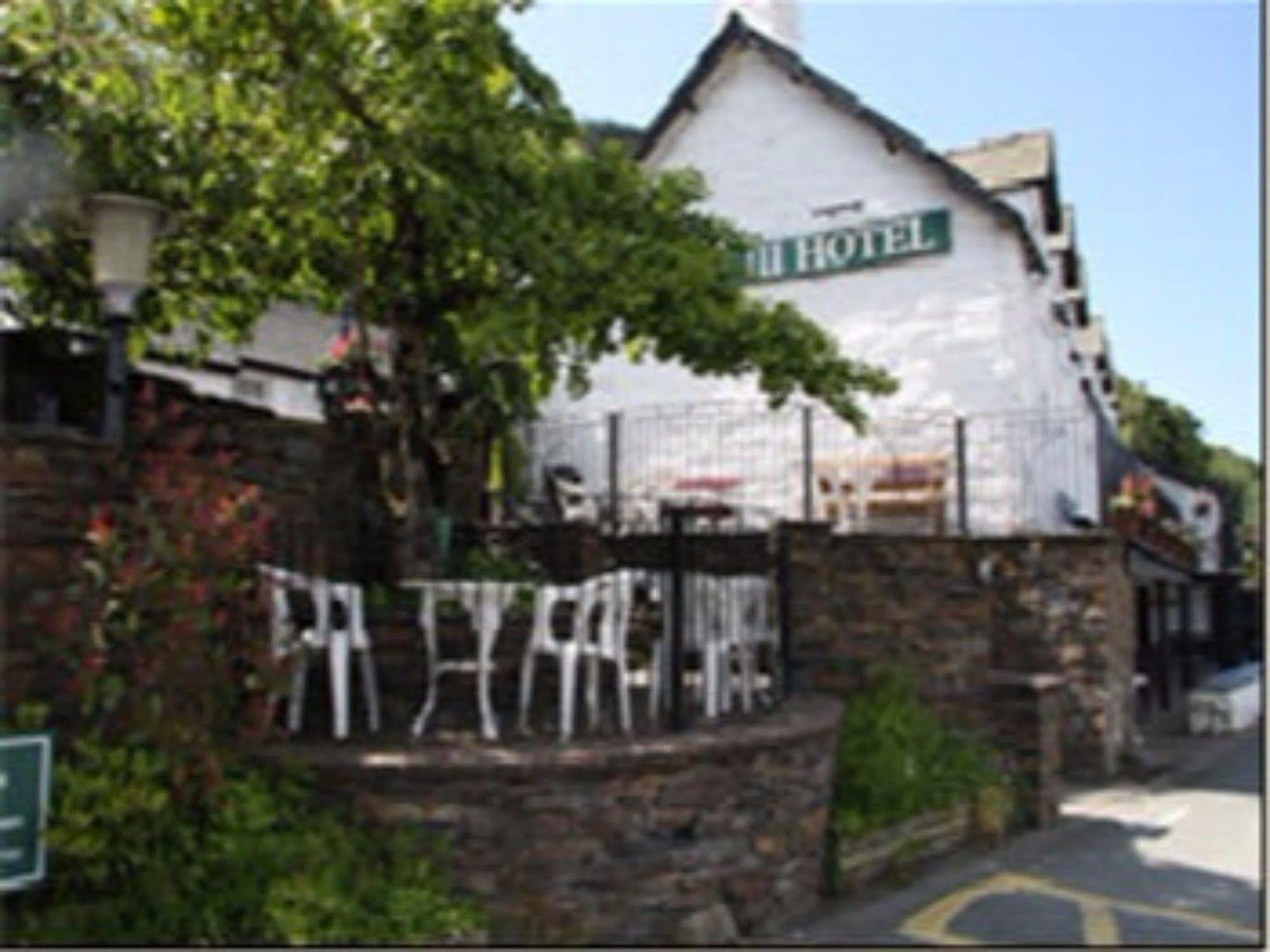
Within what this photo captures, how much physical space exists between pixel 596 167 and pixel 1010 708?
5.62 metres

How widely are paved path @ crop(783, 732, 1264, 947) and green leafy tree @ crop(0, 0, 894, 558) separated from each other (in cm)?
309

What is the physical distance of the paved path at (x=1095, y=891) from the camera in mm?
6660

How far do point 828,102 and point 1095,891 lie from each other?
11.4m

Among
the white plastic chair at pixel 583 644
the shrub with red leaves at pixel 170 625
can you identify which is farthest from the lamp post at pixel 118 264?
the white plastic chair at pixel 583 644

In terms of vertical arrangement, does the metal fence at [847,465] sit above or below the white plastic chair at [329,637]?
above

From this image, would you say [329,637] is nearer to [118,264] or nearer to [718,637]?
[118,264]

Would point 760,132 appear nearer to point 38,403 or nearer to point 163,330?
point 163,330

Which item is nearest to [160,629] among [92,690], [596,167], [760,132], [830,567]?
[92,690]

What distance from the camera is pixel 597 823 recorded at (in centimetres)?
579

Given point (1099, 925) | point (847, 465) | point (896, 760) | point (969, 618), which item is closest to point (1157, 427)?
point (847, 465)

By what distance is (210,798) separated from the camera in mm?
5184

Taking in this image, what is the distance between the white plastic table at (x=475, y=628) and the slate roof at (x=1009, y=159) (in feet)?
38.3

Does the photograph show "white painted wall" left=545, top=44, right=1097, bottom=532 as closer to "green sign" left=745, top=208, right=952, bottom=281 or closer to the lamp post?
"green sign" left=745, top=208, right=952, bottom=281

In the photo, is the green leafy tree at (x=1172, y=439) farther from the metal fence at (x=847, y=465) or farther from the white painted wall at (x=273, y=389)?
the white painted wall at (x=273, y=389)
